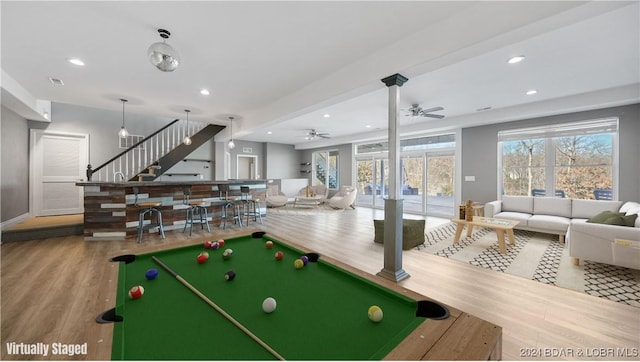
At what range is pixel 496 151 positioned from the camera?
20.7ft

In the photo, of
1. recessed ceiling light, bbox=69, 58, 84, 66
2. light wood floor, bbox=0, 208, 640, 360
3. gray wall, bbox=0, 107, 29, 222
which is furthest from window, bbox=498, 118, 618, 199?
gray wall, bbox=0, 107, 29, 222

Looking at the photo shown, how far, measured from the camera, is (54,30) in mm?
2639

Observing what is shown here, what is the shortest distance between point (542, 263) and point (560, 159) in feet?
11.2

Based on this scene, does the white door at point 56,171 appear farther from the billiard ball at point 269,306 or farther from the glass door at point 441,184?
the glass door at point 441,184

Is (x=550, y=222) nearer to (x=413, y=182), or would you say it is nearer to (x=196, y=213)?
(x=413, y=182)

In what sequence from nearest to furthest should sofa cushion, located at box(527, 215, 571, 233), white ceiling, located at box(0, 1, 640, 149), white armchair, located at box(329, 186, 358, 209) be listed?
white ceiling, located at box(0, 1, 640, 149) < sofa cushion, located at box(527, 215, 571, 233) < white armchair, located at box(329, 186, 358, 209)

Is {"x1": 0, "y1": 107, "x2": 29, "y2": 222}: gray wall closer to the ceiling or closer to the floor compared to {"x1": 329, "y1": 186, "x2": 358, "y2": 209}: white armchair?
closer to the ceiling

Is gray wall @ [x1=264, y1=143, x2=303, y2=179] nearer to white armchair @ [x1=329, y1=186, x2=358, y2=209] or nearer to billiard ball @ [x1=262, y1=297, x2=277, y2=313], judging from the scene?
white armchair @ [x1=329, y1=186, x2=358, y2=209]

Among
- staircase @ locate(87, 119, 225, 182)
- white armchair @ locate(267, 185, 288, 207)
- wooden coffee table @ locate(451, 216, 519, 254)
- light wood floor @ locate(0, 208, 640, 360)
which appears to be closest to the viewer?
light wood floor @ locate(0, 208, 640, 360)

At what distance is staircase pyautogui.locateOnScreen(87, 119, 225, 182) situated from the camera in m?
6.73

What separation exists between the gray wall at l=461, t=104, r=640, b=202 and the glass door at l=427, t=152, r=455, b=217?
0.46m

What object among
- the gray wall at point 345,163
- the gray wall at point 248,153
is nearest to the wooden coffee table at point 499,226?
the gray wall at point 345,163

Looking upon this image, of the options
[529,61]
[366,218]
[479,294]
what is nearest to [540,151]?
[529,61]

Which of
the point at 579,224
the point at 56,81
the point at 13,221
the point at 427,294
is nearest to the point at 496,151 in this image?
the point at 579,224
